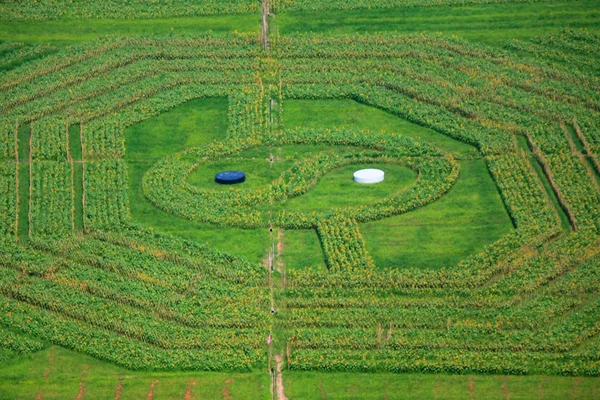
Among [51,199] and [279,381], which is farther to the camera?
[51,199]

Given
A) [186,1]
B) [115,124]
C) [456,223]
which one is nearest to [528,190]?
[456,223]

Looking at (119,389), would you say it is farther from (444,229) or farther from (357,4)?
(357,4)

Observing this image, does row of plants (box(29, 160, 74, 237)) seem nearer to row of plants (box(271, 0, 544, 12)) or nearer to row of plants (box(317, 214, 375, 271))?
row of plants (box(317, 214, 375, 271))

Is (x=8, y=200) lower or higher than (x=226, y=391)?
higher

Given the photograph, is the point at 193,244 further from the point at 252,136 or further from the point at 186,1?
the point at 186,1

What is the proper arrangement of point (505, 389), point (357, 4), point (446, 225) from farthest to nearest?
point (357, 4) → point (446, 225) → point (505, 389)

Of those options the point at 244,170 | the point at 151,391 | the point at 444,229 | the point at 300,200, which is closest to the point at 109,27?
the point at 244,170

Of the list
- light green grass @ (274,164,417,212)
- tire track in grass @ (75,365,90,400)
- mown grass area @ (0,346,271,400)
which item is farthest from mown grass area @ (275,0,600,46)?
tire track in grass @ (75,365,90,400)
